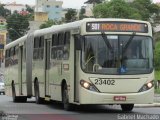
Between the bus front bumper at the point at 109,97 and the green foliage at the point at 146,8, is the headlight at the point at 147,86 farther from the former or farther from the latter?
the green foliage at the point at 146,8

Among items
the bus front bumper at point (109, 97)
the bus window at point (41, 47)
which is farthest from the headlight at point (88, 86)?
the bus window at point (41, 47)

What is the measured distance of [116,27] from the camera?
2055 cm

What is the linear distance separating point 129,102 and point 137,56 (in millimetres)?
1540

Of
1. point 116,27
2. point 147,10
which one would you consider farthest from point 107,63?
point 147,10

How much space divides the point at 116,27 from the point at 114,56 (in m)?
1.05

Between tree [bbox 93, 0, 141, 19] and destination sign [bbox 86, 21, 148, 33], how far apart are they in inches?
2443

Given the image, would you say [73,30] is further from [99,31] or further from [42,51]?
[42,51]

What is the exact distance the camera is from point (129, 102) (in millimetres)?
20078

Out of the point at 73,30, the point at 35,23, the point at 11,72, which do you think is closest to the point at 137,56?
the point at 73,30

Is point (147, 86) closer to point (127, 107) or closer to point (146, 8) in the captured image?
point (127, 107)

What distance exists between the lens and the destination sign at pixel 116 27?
20.4m

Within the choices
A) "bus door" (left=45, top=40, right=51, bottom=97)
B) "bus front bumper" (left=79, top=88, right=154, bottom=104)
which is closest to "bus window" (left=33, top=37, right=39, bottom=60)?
"bus door" (left=45, top=40, right=51, bottom=97)

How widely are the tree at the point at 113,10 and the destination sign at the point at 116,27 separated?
6206 centimetres

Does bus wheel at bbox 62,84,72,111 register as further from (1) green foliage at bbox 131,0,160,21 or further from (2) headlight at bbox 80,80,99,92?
(1) green foliage at bbox 131,0,160,21
